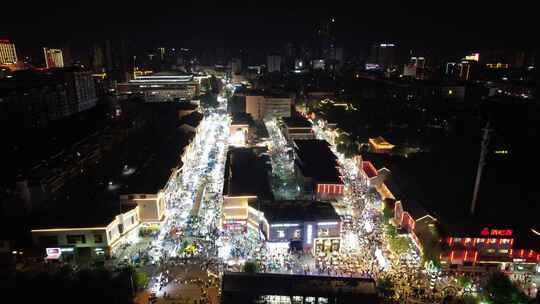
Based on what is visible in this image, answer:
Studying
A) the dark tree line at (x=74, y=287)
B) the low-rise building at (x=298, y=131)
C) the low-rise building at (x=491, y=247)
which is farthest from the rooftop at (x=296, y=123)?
the dark tree line at (x=74, y=287)

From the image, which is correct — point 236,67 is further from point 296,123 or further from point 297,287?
point 297,287

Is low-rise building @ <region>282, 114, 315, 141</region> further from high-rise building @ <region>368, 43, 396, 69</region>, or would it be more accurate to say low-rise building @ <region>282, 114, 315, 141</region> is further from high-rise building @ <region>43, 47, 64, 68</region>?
high-rise building @ <region>368, 43, 396, 69</region>

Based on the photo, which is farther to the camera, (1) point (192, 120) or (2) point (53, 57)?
(2) point (53, 57)

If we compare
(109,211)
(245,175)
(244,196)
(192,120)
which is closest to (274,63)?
(192,120)

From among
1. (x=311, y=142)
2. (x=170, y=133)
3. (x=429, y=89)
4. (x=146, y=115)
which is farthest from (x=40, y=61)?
(x=429, y=89)

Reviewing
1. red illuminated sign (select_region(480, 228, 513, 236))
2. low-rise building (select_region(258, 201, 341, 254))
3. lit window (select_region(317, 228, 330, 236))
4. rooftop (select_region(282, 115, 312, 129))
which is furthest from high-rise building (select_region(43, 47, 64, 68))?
red illuminated sign (select_region(480, 228, 513, 236))

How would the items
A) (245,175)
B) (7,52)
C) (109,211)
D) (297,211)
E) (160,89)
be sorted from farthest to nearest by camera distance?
(7,52) < (160,89) < (245,175) < (297,211) < (109,211)
